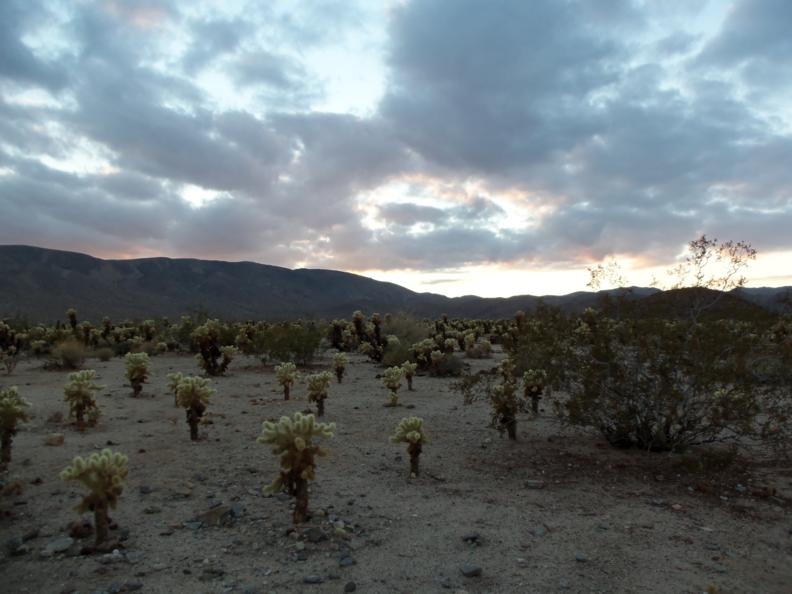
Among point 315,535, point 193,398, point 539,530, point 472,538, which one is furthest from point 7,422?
point 539,530

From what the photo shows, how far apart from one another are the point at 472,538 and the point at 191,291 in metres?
95.0

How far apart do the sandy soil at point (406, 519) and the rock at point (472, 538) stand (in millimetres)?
16

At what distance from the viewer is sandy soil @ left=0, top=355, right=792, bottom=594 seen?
4613 mm

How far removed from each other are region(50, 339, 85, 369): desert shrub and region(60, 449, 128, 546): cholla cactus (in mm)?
14048

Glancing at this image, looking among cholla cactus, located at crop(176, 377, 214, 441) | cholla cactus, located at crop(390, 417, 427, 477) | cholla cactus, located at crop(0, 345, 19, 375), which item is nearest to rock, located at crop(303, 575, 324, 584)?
cholla cactus, located at crop(390, 417, 427, 477)

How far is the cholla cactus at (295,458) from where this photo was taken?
5555 millimetres

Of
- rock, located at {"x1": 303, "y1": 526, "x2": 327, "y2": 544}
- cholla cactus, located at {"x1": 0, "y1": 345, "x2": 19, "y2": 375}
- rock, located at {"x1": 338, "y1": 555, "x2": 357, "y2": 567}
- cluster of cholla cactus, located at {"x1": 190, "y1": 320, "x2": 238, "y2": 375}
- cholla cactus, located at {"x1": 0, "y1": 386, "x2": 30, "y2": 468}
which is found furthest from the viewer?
cholla cactus, located at {"x1": 0, "y1": 345, "x2": 19, "y2": 375}

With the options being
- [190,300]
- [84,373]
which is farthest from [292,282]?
[84,373]

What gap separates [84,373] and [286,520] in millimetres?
5766

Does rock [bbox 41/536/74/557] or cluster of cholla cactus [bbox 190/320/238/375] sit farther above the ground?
cluster of cholla cactus [bbox 190/320/238/375]

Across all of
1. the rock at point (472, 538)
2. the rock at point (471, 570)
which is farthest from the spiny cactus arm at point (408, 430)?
the rock at point (471, 570)

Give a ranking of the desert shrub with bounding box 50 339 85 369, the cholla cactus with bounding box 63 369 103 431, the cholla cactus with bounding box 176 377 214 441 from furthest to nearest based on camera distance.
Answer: the desert shrub with bounding box 50 339 85 369 → the cholla cactus with bounding box 63 369 103 431 → the cholla cactus with bounding box 176 377 214 441

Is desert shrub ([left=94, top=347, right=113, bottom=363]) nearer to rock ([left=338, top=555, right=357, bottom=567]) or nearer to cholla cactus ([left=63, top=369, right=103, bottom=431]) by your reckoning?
cholla cactus ([left=63, top=369, right=103, bottom=431])

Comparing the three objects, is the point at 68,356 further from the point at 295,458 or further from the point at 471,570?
the point at 471,570
